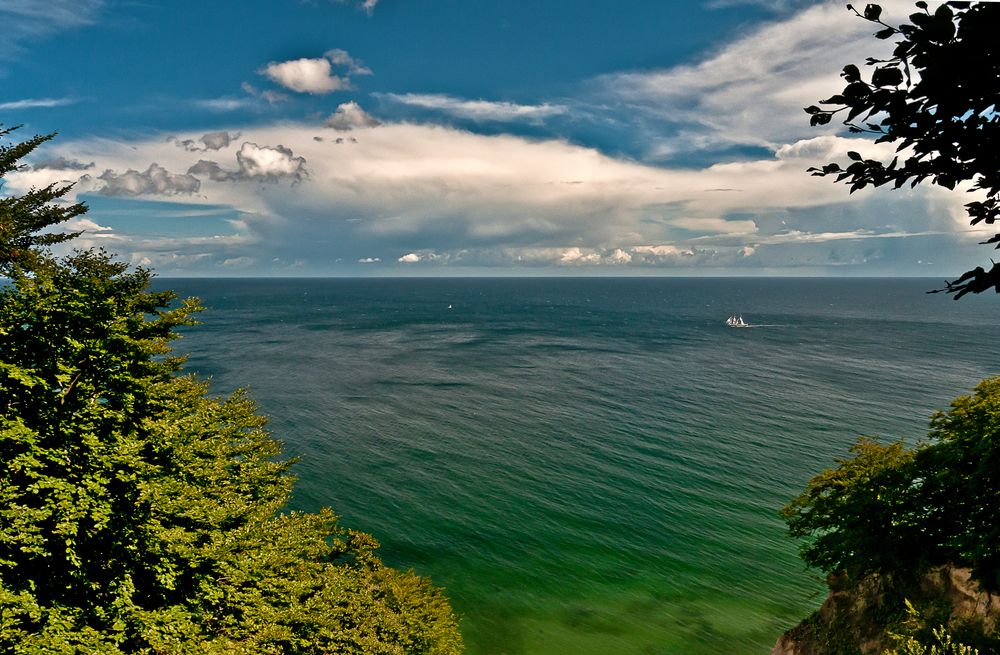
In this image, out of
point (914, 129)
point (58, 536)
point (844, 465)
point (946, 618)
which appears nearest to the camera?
point (914, 129)

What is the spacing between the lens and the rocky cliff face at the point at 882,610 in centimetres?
1748

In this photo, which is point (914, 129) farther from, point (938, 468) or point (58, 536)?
point (938, 468)

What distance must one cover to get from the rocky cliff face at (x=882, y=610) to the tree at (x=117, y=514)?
21270 millimetres

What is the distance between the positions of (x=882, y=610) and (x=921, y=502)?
5.19 m

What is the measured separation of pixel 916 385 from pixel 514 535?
91965 millimetres

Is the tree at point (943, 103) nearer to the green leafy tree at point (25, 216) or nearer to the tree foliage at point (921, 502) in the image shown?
the tree foliage at point (921, 502)

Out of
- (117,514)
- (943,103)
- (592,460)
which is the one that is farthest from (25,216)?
(592,460)

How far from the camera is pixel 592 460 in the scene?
2372 inches

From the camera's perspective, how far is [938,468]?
72.8 ft

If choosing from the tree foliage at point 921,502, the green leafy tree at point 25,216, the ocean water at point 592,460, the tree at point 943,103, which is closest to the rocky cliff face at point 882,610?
the tree foliage at point 921,502

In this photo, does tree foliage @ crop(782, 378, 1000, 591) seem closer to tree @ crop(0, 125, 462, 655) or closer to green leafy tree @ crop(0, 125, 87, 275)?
tree @ crop(0, 125, 462, 655)

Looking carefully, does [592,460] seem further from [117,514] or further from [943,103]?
[943,103]

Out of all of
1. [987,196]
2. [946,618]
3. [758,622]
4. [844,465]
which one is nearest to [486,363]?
[758,622]

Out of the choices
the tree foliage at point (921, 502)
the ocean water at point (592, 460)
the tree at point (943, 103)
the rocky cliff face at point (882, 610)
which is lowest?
the ocean water at point (592, 460)
